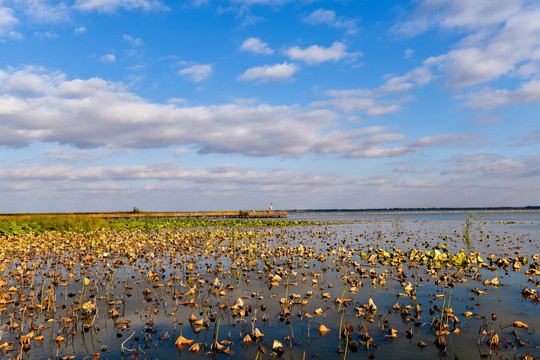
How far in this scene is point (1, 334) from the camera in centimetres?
646

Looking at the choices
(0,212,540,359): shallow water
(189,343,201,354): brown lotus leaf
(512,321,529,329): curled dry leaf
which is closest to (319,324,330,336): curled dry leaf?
(0,212,540,359): shallow water

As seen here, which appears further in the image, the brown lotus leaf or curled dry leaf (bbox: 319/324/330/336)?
curled dry leaf (bbox: 319/324/330/336)

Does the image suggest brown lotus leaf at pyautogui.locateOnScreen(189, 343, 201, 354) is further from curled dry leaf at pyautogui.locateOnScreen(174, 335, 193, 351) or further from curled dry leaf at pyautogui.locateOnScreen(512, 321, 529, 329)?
curled dry leaf at pyautogui.locateOnScreen(512, 321, 529, 329)

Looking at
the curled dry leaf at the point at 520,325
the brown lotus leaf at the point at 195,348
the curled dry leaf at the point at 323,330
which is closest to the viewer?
the brown lotus leaf at the point at 195,348

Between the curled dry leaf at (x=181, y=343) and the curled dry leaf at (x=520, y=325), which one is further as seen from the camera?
the curled dry leaf at (x=520, y=325)

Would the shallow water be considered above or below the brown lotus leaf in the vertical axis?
below

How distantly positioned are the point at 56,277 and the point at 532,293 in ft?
47.7

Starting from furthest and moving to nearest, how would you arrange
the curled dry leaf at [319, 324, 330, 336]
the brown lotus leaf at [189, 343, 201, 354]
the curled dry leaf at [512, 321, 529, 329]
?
the curled dry leaf at [512, 321, 529, 329]
the curled dry leaf at [319, 324, 330, 336]
the brown lotus leaf at [189, 343, 201, 354]

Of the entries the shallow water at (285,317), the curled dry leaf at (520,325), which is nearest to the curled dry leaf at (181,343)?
the shallow water at (285,317)

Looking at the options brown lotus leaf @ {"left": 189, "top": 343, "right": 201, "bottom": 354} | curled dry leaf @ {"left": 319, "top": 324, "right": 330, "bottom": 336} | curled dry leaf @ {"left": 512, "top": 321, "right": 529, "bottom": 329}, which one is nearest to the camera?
brown lotus leaf @ {"left": 189, "top": 343, "right": 201, "bottom": 354}

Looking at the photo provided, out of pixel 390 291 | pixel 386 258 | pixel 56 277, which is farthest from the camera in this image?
pixel 386 258

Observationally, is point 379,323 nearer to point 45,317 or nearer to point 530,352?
point 530,352

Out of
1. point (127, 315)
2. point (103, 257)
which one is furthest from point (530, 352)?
point (103, 257)

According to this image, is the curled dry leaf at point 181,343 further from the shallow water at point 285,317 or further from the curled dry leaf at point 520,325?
the curled dry leaf at point 520,325
